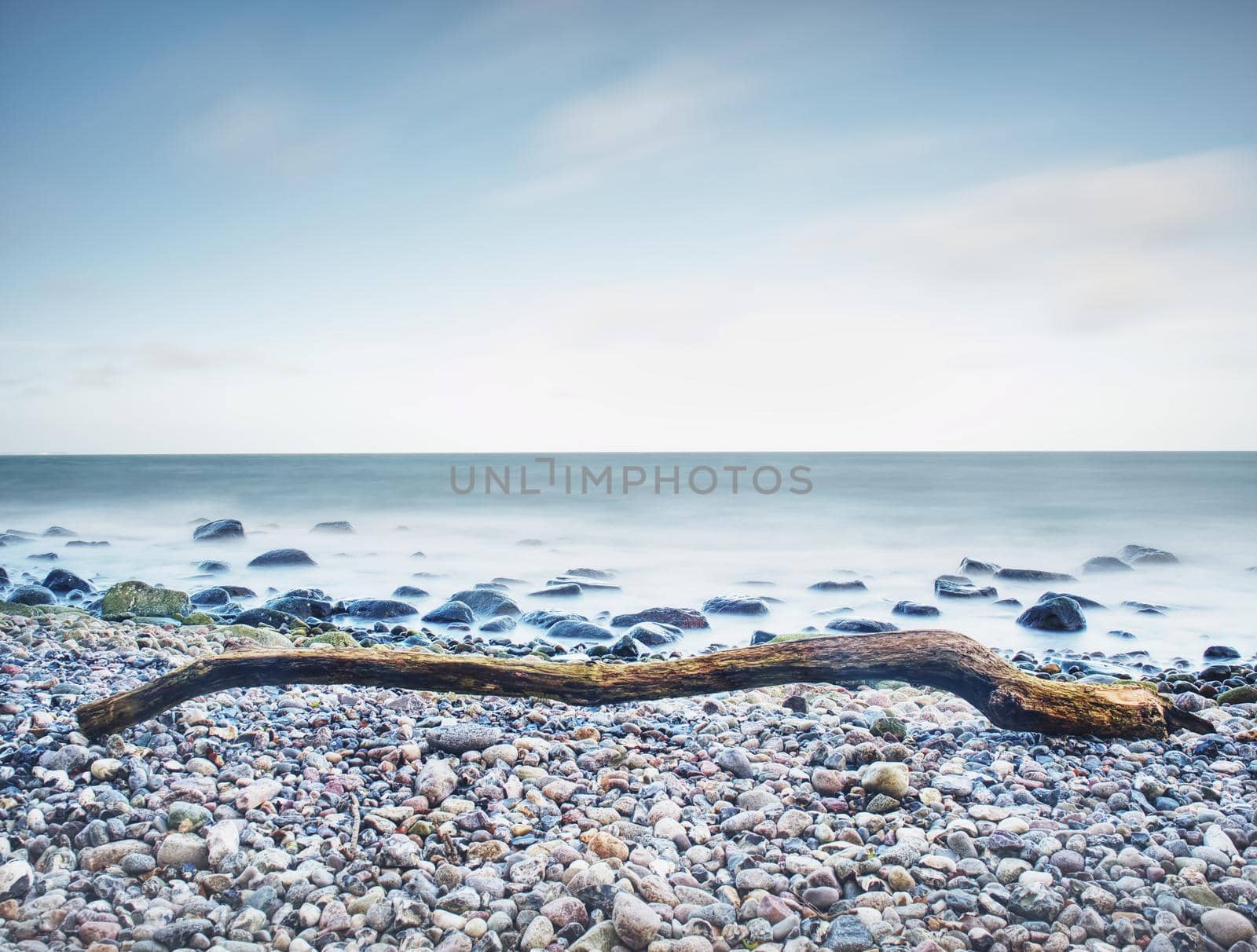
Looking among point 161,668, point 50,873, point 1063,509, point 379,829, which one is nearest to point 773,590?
point 161,668

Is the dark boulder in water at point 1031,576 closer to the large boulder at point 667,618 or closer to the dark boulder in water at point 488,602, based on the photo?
the large boulder at point 667,618

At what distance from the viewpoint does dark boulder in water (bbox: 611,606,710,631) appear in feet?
21.9

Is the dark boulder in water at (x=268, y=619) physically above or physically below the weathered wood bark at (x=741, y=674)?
below

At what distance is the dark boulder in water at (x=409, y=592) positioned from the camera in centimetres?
821

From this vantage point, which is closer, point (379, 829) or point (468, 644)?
point (379, 829)

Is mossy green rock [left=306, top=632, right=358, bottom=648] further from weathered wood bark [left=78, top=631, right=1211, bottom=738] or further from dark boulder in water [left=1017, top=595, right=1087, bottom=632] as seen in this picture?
dark boulder in water [left=1017, top=595, right=1087, bottom=632]

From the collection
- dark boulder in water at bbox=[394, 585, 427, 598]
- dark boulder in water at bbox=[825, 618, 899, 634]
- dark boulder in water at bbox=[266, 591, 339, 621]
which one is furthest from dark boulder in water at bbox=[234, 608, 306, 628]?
dark boulder in water at bbox=[825, 618, 899, 634]

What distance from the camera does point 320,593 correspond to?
26.0ft

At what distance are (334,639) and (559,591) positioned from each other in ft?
10.8

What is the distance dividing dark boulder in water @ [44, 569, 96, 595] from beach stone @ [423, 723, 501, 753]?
6906 millimetres

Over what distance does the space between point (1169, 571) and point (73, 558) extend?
15.8 m

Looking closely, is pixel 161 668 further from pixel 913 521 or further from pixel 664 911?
pixel 913 521

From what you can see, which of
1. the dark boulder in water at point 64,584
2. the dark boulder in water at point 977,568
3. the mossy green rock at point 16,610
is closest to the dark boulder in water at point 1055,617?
the dark boulder in water at point 977,568

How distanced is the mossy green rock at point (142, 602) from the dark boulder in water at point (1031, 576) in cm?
921
